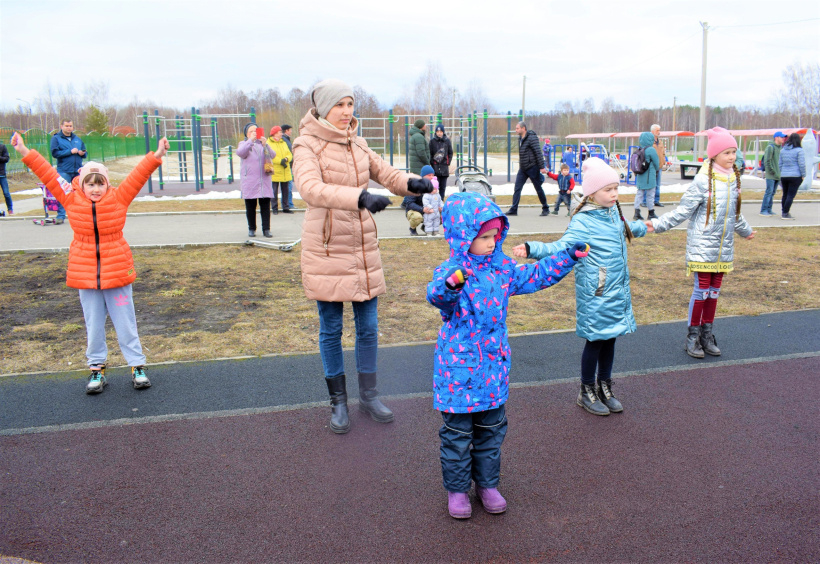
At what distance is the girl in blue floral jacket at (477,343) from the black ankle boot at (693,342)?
2884 mm

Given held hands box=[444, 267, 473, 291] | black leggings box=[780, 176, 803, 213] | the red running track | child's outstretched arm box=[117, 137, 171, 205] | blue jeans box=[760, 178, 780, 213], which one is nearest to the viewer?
held hands box=[444, 267, 473, 291]

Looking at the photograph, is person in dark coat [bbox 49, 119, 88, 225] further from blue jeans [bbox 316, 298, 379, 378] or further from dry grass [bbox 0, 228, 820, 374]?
blue jeans [bbox 316, 298, 379, 378]

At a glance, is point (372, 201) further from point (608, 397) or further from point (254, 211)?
point (254, 211)

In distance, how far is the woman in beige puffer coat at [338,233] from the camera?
12.9 ft

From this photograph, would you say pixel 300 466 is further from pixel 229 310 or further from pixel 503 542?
pixel 229 310

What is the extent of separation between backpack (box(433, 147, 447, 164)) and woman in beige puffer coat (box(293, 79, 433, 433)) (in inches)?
411

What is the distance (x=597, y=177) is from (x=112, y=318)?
363 centimetres

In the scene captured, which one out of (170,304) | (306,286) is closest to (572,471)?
(306,286)

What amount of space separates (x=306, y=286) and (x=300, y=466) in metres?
1.11

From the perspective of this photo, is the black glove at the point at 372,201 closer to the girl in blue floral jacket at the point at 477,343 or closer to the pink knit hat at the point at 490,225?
the girl in blue floral jacket at the point at 477,343

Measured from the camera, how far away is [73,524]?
3.20m

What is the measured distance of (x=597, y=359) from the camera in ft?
14.8

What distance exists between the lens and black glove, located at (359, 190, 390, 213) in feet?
10.9

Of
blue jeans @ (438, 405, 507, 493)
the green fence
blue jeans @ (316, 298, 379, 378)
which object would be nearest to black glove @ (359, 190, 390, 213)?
blue jeans @ (316, 298, 379, 378)
